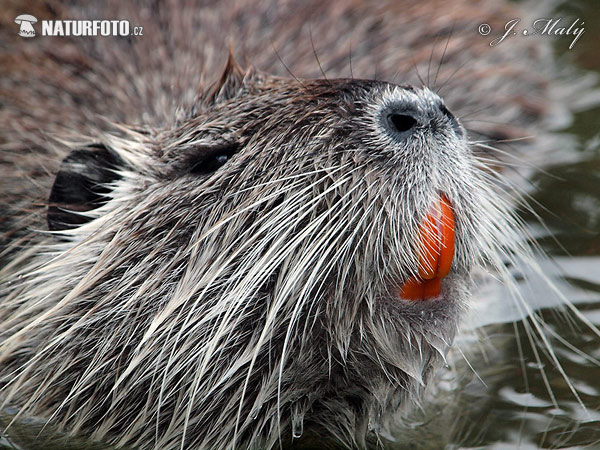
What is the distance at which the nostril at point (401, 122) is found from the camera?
242 cm

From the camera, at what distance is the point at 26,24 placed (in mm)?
4352

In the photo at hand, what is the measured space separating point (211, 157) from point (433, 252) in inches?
31.5

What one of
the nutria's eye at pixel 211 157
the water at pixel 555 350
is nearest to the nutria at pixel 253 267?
the nutria's eye at pixel 211 157

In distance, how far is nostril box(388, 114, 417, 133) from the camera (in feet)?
7.94

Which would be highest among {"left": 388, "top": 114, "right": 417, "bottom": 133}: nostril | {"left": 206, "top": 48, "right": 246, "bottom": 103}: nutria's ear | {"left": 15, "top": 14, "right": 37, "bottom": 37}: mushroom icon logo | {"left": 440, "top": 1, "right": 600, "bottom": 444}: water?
{"left": 15, "top": 14, "right": 37, "bottom": 37}: mushroom icon logo

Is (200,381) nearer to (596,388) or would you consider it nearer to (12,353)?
(12,353)

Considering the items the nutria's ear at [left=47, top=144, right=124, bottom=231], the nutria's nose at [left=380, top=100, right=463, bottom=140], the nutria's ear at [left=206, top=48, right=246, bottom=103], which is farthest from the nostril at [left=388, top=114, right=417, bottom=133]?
the nutria's ear at [left=47, top=144, right=124, bottom=231]

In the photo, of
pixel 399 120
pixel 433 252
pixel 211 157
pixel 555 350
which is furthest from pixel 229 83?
pixel 555 350

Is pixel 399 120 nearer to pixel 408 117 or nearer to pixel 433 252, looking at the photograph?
pixel 408 117

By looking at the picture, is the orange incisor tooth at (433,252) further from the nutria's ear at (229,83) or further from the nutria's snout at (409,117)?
the nutria's ear at (229,83)

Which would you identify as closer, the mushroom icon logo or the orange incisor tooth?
the orange incisor tooth

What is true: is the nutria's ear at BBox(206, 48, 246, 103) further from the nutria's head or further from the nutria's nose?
the nutria's nose

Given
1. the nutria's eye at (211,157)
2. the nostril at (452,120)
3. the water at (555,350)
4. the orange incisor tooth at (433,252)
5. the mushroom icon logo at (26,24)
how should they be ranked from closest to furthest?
the orange incisor tooth at (433,252), the nostril at (452,120), the nutria's eye at (211,157), the water at (555,350), the mushroom icon logo at (26,24)

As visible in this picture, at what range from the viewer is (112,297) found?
9.06 ft
